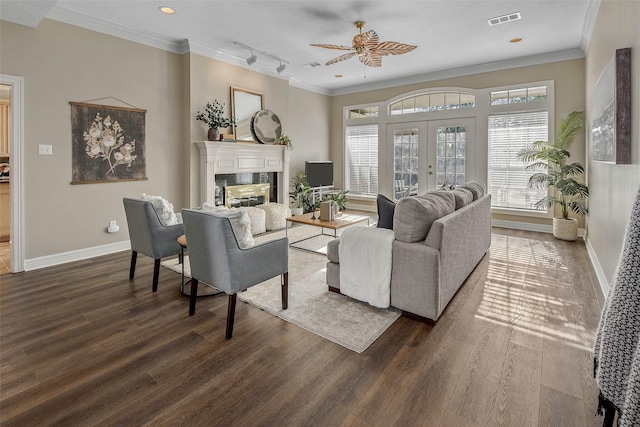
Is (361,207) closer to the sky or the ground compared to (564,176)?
closer to the ground

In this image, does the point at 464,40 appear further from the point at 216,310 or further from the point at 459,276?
the point at 216,310

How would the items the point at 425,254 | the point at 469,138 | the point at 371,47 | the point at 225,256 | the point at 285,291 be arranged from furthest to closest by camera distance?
the point at 469,138 → the point at 371,47 → the point at 285,291 → the point at 425,254 → the point at 225,256

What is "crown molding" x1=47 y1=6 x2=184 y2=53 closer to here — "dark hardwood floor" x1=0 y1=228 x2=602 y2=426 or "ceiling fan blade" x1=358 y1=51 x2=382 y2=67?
"ceiling fan blade" x1=358 y1=51 x2=382 y2=67

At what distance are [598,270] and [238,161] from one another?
4.97m

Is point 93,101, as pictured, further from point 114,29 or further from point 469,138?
point 469,138

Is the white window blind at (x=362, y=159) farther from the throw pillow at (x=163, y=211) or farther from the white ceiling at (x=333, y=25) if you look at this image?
the throw pillow at (x=163, y=211)

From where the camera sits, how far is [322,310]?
279 centimetres

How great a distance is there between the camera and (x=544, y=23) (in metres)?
4.34

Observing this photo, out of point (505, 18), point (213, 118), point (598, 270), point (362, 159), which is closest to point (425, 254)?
point (598, 270)

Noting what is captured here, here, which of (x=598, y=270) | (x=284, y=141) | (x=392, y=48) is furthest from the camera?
(x=284, y=141)

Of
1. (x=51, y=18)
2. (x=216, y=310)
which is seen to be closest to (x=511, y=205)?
(x=216, y=310)

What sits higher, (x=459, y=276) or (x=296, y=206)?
(x=296, y=206)

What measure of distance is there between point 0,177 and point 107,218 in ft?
6.56

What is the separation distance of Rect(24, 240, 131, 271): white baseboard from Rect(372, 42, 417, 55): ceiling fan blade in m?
4.09
